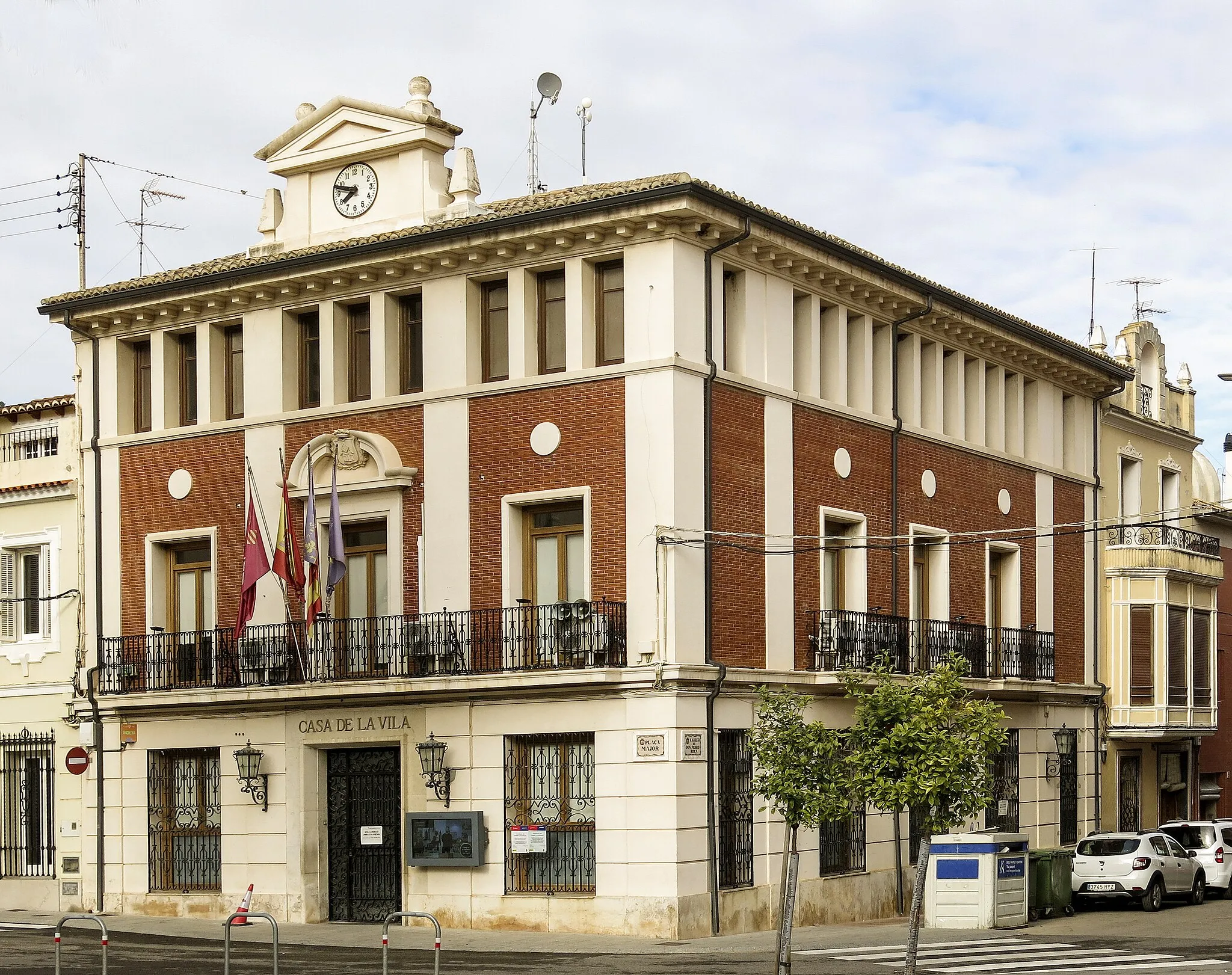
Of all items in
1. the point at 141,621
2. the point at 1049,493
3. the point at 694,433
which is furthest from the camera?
the point at 1049,493

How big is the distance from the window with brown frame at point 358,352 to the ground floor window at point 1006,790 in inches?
519

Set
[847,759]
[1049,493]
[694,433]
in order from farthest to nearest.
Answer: [1049,493] < [694,433] < [847,759]

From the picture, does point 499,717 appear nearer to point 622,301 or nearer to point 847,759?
point 622,301

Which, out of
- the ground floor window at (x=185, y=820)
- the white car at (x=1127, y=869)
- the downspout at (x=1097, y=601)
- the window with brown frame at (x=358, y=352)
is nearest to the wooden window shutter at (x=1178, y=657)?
the downspout at (x=1097, y=601)

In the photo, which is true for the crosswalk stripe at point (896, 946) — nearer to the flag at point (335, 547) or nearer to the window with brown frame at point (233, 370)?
the flag at point (335, 547)

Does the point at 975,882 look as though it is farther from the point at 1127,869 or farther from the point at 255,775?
the point at 255,775

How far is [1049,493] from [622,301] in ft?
43.4

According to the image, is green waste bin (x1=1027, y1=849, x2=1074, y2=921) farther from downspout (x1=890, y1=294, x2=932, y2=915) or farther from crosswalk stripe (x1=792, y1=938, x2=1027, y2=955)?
crosswalk stripe (x1=792, y1=938, x2=1027, y2=955)

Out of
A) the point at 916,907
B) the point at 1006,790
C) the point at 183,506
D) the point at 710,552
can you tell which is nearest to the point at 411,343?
the point at 183,506

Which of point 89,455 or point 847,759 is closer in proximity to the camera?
point 847,759

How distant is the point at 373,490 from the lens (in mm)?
29219

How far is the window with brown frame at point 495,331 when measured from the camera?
28.8 metres

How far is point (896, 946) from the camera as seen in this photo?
1004 inches

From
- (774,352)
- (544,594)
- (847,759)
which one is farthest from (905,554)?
(847,759)
